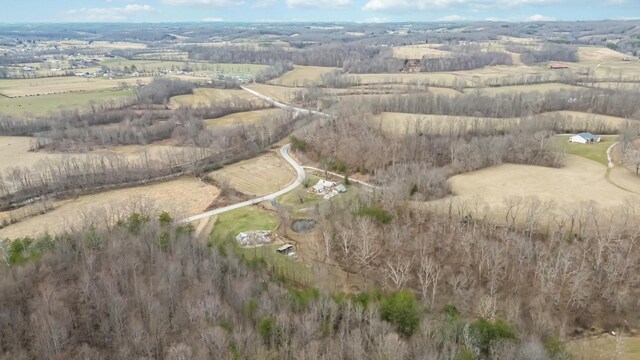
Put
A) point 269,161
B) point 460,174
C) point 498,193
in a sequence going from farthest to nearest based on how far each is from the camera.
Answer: point 269,161 < point 460,174 < point 498,193

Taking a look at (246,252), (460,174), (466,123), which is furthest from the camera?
(466,123)

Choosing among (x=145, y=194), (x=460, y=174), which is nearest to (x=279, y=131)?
(x=145, y=194)

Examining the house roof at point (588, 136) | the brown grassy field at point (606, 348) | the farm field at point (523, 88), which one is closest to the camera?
the brown grassy field at point (606, 348)

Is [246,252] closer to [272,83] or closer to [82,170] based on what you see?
[82,170]

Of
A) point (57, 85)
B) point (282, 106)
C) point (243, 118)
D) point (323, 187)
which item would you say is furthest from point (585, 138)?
point (57, 85)

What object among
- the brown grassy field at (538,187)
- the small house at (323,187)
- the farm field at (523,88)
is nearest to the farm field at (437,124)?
the brown grassy field at (538,187)

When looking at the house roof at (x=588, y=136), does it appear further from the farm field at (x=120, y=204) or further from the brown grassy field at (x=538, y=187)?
the farm field at (x=120, y=204)
